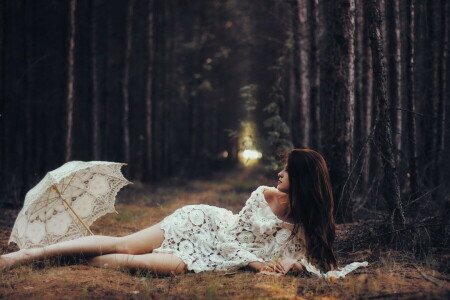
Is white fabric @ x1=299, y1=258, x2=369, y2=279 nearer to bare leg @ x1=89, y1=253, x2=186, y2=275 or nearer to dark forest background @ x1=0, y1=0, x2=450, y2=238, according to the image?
dark forest background @ x1=0, y1=0, x2=450, y2=238

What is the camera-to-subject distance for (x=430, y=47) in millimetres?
11039

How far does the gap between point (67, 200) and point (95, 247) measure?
0.96 metres

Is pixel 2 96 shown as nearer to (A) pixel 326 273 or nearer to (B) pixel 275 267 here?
(B) pixel 275 267

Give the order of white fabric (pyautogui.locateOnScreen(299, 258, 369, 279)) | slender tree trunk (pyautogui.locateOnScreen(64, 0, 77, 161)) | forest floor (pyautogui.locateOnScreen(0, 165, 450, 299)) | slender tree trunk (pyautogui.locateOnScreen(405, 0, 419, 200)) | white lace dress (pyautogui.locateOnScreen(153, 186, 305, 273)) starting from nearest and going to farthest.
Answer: forest floor (pyautogui.locateOnScreen(0, 165, 450, 299))
white fabric (pyautogui.locateOnScreen(299, 258, 369, 279))
white lace dress (pyautogui.locateOnScreen(153, 186, 305, 273))
slender tree trunk (pyautogui.locateOnScreen(405, 0, 419, 200))
slender tree trunk (pyautogui.locateOnScreen(64, 0, 77, 161))

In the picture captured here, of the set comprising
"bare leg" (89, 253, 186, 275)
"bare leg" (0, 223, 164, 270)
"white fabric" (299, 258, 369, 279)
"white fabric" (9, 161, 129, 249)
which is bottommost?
"white fabric" (299, 258, 369, 279)

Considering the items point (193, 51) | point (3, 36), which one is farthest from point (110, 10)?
point (3, 36)

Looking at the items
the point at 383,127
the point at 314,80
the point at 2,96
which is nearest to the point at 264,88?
the point at 314,80

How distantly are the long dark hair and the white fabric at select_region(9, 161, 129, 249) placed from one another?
2077 millimetres

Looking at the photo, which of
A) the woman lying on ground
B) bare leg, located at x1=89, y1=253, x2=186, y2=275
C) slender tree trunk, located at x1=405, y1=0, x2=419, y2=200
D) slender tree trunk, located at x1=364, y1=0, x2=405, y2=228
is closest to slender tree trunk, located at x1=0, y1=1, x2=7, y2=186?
the woman lying on ground

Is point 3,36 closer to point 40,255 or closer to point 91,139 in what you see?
point 91,139

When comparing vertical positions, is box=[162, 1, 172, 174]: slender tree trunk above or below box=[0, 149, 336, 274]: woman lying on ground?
above

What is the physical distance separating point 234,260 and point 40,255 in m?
2.05

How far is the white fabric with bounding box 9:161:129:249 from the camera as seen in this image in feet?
16.1

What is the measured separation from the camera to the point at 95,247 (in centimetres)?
467
